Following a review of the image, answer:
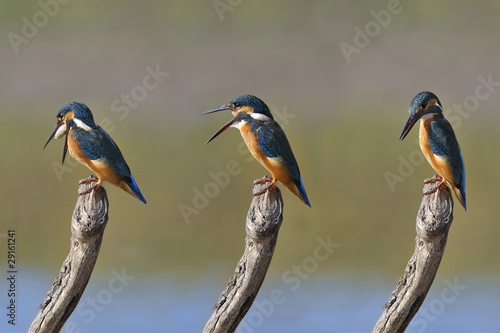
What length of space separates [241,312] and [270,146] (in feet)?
5.07

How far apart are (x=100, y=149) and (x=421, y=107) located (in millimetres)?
3000

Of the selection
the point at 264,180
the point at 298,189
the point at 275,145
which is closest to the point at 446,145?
the point at 298,189

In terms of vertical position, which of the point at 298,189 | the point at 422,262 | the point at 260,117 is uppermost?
the point at 260,117

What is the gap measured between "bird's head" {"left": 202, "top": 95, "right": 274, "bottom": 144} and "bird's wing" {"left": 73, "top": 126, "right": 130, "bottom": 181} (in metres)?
1.04

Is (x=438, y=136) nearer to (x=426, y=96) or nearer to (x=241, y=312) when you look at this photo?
(x=426, y=96)

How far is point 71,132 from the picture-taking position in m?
7.87

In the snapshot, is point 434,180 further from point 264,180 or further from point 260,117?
point 260,117

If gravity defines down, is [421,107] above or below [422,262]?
above

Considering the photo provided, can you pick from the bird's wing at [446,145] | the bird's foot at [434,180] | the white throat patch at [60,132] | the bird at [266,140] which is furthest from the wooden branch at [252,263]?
the white throat patch at [60,132]

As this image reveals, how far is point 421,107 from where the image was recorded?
754cm

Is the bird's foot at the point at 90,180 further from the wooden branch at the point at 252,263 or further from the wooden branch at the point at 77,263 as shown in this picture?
the wooden branch at the point at 252,263

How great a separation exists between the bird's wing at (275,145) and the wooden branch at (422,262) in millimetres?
1268

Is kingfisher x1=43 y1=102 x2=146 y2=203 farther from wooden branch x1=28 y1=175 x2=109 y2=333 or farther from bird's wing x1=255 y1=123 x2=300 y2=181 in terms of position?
bird's wing x1=255 y1=123 x2=300 y2=181

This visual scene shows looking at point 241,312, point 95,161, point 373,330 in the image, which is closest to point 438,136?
point 373,330
